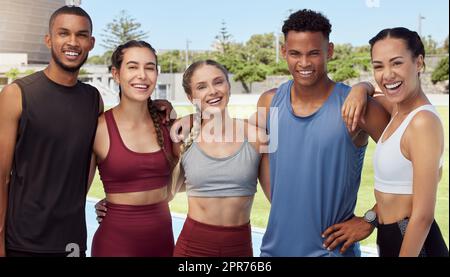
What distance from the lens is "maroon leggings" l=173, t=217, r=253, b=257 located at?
1.67 metres

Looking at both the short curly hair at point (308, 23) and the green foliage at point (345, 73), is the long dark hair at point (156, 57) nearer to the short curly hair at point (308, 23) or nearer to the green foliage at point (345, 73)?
the short curly hair at point (308, 23)

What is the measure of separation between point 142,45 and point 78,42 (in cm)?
20

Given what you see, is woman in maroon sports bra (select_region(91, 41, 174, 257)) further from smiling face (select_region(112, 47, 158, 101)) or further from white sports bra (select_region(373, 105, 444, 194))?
white sports bra (select_region(373, 105, 444, 194))

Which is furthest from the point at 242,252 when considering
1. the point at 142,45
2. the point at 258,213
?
the point at 258,213

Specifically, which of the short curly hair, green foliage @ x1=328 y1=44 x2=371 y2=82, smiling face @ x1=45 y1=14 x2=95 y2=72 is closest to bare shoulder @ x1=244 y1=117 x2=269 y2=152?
the short curly hair

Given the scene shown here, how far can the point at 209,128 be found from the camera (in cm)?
176

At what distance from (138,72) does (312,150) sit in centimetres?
62

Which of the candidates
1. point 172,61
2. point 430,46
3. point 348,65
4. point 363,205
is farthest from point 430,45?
point 363,205

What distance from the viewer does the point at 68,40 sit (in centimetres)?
168

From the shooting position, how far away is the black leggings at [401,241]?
1488mm

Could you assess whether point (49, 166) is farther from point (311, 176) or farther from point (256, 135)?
point (311, 176)

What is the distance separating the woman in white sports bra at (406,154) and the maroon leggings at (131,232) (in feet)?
2.44

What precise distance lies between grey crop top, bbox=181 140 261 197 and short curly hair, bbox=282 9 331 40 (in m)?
0.41
